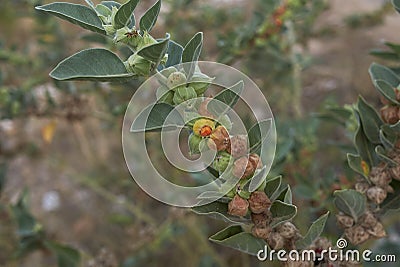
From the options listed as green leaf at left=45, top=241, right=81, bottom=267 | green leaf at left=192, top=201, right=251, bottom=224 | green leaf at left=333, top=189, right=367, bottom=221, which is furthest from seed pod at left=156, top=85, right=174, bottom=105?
green leaf at left=45, top=241, right=81, bottom=267

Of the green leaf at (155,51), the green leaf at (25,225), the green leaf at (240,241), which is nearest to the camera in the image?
the green leaf at (155,51)

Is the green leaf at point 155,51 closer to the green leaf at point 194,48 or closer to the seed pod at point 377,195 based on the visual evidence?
the green leaf at point 194,48

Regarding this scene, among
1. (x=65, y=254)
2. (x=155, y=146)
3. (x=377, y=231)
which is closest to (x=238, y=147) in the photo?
(x=377, y=231)

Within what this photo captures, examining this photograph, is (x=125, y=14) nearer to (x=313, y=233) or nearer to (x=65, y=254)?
(x=313, y=233)

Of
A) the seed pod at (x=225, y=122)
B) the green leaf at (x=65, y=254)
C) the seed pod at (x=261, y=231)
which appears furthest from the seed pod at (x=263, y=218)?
the green leaf at (x=65, y=254)

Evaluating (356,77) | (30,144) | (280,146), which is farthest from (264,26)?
(356,77)

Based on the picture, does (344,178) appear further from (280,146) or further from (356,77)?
(356,77)
